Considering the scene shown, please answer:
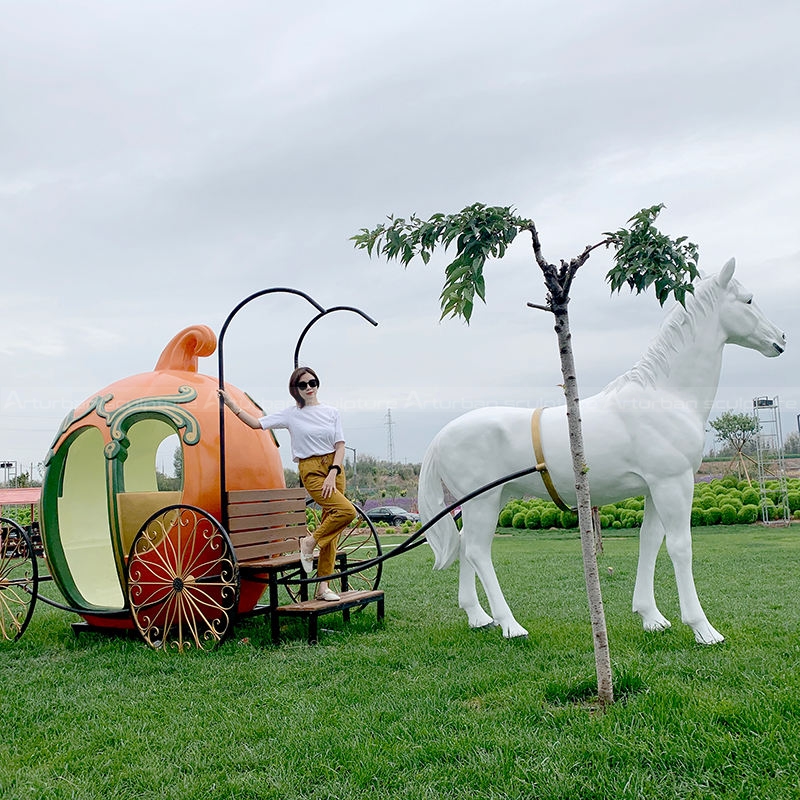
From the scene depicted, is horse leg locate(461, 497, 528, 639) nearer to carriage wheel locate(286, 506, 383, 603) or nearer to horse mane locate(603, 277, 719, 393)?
carriage wheel locate(286, 506, 383, 603)

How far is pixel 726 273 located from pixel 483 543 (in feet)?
9.32

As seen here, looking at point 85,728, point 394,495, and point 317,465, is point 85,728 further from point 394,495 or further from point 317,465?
point 394,495

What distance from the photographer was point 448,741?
377 centimetres

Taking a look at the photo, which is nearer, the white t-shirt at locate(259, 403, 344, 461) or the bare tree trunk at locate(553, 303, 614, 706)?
the bare tree trunk at locate(553, 303, 614, 706)

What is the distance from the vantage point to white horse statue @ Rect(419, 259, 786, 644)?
579 cm

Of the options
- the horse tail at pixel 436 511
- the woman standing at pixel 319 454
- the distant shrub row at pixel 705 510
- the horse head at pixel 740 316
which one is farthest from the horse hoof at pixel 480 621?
the distant shrub row at pixel 705 510

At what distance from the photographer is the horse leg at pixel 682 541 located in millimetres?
5562

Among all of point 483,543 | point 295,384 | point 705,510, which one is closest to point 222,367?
point 295,384

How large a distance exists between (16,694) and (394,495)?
94.4ft

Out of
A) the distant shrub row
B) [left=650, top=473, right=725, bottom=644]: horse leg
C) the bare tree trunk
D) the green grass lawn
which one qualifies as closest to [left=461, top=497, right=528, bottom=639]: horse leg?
the green grass lawn

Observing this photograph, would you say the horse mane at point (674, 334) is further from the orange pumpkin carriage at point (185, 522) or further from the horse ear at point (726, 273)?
the orange pumpkin carriage at point (185, 522)

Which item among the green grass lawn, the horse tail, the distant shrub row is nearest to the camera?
the green grass lawn

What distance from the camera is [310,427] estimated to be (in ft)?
20.5

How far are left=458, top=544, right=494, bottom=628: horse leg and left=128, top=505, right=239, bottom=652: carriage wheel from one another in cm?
191
